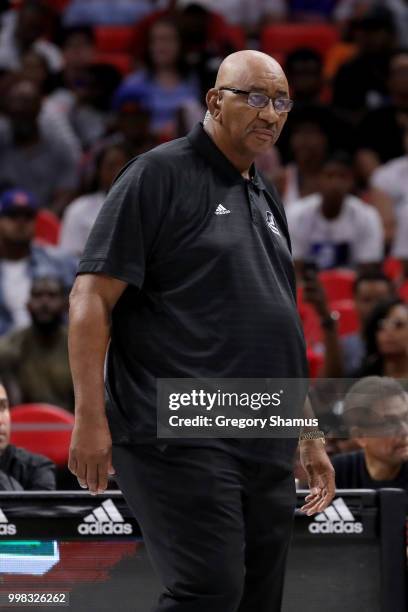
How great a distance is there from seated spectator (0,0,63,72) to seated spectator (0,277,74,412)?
14.4ft

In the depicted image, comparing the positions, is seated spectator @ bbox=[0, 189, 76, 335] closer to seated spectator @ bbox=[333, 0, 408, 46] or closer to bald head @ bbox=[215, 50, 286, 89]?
bald head @ bbox=[215, 50, 286, 89]

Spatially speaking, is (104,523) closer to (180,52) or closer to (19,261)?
(19,261)

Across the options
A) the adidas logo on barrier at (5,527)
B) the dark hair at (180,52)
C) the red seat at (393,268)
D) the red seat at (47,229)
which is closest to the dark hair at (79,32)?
the dark hair at (180,52)

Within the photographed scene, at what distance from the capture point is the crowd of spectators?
260 inches

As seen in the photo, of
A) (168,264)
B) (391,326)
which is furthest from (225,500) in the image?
(391,326)

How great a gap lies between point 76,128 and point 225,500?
7.82 m

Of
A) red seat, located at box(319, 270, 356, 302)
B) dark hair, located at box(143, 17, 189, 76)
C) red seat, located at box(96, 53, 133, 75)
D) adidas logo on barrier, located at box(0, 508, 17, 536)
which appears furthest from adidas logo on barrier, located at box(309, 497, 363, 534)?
red seat, located at box(96, 53, 133, 75)

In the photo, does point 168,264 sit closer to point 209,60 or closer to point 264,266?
point 264,266

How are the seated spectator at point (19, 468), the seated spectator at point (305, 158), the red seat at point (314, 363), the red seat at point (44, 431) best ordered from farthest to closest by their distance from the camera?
the seated spectator at point (305, 158) < the red seat at point (314, 363) < the red seat at point (44, 431) < the seated spectator at point (19, 468)

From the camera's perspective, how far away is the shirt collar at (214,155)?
282 cm

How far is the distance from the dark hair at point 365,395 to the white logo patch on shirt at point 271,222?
1.79 feet

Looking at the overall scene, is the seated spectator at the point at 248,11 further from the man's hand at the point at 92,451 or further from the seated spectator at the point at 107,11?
the man's hand at the point at 92,451

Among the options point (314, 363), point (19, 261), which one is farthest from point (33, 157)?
point (314, 363)

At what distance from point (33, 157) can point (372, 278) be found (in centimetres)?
331
